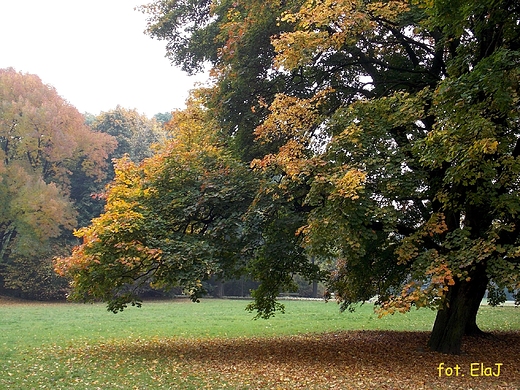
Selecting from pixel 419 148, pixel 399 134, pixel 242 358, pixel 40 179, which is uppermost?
pixel 40 179

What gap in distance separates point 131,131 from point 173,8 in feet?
109

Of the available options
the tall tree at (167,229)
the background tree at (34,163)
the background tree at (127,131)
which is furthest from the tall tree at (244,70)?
the background tree at (127,131)

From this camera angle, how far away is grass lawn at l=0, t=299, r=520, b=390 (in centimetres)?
903

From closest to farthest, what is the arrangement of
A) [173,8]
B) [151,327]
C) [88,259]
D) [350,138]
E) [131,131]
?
[350,138]
[88,259]
[173,8]
[151,327]
[131,131]

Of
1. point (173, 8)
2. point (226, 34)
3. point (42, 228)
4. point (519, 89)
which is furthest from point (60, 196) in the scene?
point (519, 89)

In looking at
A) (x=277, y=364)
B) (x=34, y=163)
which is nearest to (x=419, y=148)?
(x=277, y=364)

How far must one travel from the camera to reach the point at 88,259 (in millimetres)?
11445

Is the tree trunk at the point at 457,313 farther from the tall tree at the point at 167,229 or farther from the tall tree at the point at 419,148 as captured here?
the tall tree at the point at 167,229

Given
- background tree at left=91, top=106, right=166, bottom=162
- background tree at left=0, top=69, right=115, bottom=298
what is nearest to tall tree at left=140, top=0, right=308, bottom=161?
background tree at left=0, top=69, right=115, bottom=298

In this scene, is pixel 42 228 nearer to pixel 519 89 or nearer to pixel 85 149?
pixel 85 149

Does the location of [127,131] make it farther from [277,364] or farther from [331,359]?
[277,364]

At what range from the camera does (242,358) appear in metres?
11.9

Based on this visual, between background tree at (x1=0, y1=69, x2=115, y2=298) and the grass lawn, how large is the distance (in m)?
18.8

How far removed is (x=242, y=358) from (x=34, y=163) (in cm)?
3383
